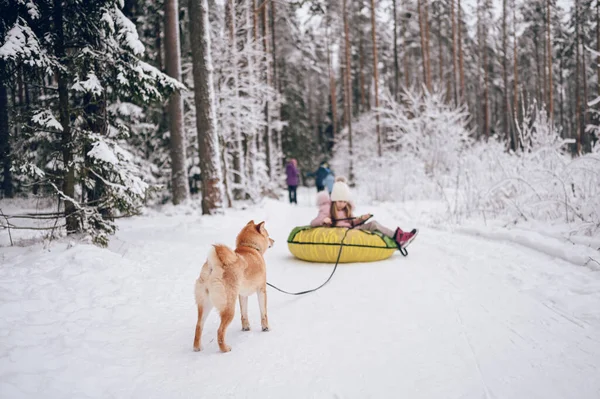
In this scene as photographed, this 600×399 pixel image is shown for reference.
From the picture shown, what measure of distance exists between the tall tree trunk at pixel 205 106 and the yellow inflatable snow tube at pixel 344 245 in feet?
13.1

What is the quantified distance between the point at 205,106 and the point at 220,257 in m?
7.23

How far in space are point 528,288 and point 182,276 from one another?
451 centimetres

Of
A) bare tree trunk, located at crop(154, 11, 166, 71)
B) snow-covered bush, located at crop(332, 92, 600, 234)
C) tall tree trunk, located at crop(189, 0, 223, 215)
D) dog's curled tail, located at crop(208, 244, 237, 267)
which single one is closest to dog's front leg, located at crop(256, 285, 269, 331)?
dog's curled tail, located at crop(208, 244, 237, 267)

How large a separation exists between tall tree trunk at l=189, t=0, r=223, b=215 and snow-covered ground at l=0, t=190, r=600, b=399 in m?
3.81

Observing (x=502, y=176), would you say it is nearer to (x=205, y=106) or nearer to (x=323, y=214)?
(x=323, y=214)

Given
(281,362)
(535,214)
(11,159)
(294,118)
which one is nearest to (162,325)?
(281,362)

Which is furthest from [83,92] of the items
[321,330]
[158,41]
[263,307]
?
[158,41]

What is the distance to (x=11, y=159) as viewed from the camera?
4934mm

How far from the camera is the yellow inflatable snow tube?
5.71m

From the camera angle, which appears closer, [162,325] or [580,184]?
[162,325]

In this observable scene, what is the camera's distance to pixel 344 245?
18.7 ft

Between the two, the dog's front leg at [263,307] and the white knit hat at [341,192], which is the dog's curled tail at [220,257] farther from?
the white knit hat at [341,192]

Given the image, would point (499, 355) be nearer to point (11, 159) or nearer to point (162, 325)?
point (162, 325)

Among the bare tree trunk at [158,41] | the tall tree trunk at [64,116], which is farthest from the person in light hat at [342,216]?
the bare tree trunk at [158,41]
